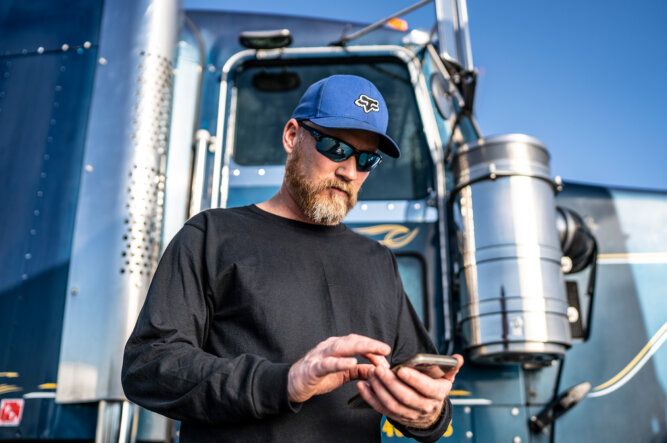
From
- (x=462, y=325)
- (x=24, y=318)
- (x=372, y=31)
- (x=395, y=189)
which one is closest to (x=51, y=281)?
(x=24, y=318)

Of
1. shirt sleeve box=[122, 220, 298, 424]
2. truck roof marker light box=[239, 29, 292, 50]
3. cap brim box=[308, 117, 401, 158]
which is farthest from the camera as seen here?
truck roof marker light box=[239, 29, 292, 50]

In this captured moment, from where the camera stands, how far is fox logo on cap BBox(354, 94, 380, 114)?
1485mm

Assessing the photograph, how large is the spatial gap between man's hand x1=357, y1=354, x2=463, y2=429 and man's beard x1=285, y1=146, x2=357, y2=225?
0.51 meters

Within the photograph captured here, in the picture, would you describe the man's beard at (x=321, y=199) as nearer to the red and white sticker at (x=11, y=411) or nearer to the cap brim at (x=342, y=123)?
the cap brim at (x=342, y=123)

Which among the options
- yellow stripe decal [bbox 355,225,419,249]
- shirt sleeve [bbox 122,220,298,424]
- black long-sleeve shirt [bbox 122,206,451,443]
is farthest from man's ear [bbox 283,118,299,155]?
yellow stripe decal [bbox 355,225,419,249]

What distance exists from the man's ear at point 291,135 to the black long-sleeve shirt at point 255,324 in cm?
21

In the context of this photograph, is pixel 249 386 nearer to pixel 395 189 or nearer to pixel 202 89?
pixel 395 189

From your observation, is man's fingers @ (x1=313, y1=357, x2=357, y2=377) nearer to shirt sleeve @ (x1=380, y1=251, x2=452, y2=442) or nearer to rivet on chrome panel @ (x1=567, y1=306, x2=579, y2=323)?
shirt sleeve @ (x1=380, y1=251, x2=452, y2=442)

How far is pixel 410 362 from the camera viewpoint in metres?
1.04

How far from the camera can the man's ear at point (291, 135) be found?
5.18 feet

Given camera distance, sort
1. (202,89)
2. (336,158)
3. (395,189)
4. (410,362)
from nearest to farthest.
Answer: (410,362) → (336,158) → (395,189) → (202,89)

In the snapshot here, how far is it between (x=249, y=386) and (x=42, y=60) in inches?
101

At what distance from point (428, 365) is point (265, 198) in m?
1.82

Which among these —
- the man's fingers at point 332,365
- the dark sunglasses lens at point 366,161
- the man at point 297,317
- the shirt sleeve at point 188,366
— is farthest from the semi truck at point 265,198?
the man's fingers at point 332,365
